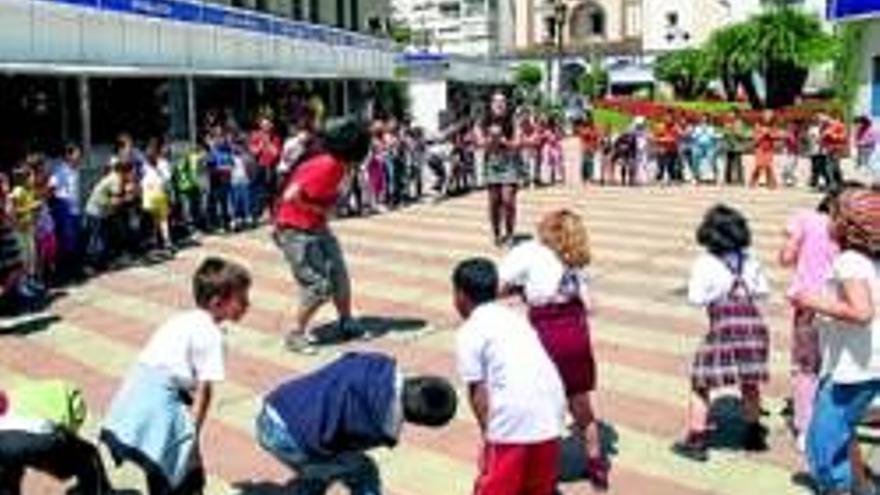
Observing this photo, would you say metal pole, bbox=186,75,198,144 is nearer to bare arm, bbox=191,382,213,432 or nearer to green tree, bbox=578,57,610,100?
bare arm, bbox=191,382,213,432

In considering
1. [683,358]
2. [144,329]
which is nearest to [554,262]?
[683,358]

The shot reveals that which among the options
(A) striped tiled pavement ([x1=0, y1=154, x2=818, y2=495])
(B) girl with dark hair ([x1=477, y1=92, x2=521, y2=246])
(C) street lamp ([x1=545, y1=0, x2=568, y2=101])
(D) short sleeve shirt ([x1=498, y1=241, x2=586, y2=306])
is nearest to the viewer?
(D) short sleeve shirt ([x1=498, y1=241, x2=586, y2=306])

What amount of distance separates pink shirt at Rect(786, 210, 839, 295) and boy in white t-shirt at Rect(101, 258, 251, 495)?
345 cm

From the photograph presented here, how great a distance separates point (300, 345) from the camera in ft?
39.3

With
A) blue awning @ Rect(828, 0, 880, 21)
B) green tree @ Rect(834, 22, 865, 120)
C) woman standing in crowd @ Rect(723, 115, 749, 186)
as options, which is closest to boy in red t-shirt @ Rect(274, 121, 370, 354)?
woman standing in crowd @ Rect(723, 115, 749, 186)

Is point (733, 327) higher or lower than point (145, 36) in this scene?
lower

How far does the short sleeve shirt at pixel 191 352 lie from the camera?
22.9ft

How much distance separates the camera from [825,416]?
734 centimetres

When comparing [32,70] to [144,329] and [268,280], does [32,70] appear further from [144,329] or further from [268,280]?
[144,329]

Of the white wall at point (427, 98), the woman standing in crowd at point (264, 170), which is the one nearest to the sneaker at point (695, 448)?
the woman standing in crowd at point (264, 170)

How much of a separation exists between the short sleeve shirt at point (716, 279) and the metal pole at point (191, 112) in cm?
1628

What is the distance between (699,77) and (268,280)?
64.8m

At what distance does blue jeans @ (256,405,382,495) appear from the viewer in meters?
6.29

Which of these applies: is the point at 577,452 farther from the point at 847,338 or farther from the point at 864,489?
the point at 847,338
